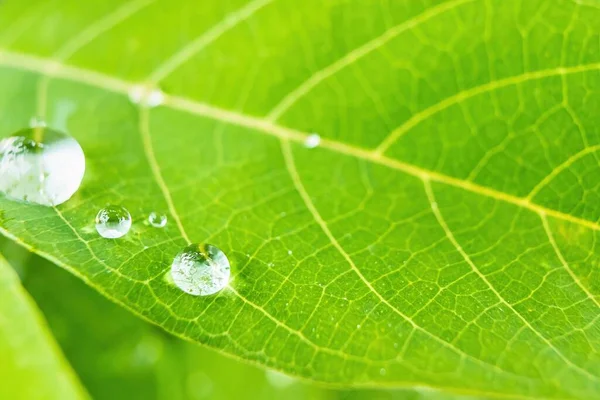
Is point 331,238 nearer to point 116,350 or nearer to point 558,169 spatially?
point 558,169

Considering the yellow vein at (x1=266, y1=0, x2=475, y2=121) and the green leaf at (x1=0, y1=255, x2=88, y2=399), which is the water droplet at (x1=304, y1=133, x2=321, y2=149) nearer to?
the yellow vein at (x1=266, y1=0, x2=475, y2=121)

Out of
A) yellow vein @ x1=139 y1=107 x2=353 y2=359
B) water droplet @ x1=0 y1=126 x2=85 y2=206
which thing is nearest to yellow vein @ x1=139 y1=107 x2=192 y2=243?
yellow vein @ x1=139 y1=107 x2=353 y2=359

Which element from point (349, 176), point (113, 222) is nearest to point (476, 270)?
point (349, 176)

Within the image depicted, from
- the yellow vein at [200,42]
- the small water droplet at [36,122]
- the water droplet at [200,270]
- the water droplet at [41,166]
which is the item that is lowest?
the water droplet at [200,270]

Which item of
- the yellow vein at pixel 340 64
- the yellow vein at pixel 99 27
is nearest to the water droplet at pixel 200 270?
the yellow vein at pixel 340 64

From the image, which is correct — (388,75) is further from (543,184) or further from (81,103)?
(81,103)

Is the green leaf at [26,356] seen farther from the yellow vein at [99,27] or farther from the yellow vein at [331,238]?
the yellow vein at [99,27]
